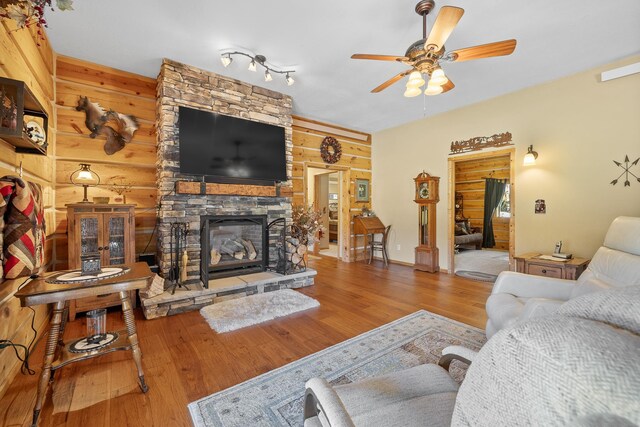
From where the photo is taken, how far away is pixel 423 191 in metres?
5.22

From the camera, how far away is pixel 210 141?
3541mm

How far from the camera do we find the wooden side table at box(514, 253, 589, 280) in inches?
127

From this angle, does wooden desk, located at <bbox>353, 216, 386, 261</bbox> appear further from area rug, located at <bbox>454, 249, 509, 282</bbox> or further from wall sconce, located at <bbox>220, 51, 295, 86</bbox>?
wall sconce, located at <bbox>220, 51, 295, 86</bbox>

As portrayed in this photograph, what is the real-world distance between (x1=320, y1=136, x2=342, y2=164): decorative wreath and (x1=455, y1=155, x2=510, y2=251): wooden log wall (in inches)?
165

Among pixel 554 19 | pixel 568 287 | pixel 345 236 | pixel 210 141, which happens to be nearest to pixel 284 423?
pixel 568 287

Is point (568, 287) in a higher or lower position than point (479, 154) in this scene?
lower

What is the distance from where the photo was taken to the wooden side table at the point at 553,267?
3.23 meters

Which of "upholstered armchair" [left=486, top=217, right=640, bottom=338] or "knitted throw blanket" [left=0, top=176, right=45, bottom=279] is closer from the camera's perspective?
"knitted throw blanket" [left=0, top=176, right=45, bottom=279]

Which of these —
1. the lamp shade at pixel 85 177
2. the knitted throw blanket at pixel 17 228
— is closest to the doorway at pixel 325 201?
the lamp shade at pixel 85 177

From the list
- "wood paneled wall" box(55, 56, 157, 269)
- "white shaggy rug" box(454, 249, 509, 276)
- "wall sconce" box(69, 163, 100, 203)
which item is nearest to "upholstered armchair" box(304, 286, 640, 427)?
"wall sconce" box(69, 163, 100, 203)

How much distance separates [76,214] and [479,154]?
5544 mm

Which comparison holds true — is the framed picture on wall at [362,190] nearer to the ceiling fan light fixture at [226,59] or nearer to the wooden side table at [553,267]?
the wooden side table at [553,267]

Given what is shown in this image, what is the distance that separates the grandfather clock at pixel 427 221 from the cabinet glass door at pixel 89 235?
191 inches

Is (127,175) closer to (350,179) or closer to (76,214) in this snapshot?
(76,214)
